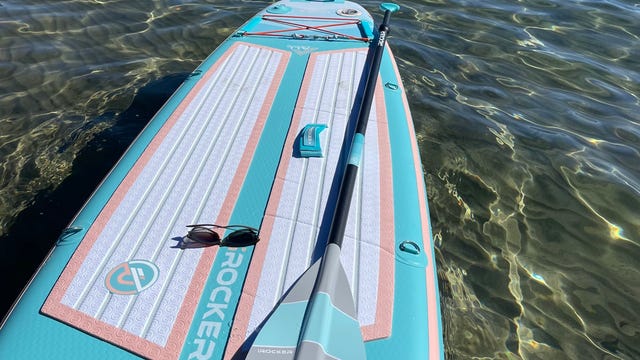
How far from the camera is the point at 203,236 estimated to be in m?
2.89

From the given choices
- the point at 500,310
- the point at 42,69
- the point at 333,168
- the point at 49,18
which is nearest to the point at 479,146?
the point at 500,310

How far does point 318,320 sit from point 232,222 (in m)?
1.13

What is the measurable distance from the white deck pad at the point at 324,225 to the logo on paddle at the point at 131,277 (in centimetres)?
63

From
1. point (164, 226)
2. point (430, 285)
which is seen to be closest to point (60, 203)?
point (164, 226)

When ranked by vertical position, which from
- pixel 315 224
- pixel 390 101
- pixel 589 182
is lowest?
pixel 589 182

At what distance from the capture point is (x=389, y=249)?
3.01m

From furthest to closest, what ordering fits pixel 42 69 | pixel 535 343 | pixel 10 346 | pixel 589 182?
1. pixel 42 69
2. pixel 589 182
3. pixel 535 343
4. pixel 10 346

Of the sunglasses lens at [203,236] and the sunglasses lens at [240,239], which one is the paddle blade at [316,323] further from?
the sunglasses lens at [203,236]

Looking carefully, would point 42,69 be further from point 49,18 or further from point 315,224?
point 315,224

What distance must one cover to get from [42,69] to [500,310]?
7.27m

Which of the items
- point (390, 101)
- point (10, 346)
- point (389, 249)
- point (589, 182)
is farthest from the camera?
point (589, 182)

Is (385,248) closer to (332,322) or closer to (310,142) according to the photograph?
(332,322)

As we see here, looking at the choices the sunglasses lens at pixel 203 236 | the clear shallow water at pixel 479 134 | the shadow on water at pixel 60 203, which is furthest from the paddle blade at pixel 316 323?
the shadow on water at pixel 60 203

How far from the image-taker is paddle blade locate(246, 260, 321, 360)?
2.23 m
